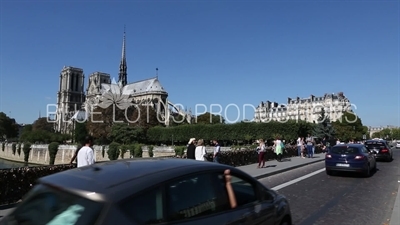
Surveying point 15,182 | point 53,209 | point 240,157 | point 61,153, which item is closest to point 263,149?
point 240,157

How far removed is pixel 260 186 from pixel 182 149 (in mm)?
38656

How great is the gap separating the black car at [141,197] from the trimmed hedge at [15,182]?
20.9ft

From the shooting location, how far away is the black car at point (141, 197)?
2662 mm

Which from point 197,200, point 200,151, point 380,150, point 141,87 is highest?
point 141,87

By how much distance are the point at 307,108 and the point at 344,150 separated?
126 m

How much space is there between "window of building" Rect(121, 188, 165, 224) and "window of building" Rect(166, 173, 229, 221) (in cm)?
12

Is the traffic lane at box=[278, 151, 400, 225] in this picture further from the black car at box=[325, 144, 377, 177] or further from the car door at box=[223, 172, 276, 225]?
the car door at box=[223, 172, 276, 225]

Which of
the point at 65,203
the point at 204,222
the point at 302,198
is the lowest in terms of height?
the point at 302,198

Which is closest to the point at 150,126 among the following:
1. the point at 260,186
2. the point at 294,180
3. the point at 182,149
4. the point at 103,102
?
the point at 103,102

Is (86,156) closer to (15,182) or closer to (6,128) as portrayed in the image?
(15,182)

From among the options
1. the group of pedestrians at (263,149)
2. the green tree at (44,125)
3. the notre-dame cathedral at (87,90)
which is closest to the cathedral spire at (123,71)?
the notre-dame cathedral at (87,90)

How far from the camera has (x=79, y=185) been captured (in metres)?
2.88

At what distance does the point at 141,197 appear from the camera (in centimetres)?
285

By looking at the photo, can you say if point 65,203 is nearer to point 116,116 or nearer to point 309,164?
point 309,164
